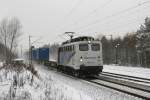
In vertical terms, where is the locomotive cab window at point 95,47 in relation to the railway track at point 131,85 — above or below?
above

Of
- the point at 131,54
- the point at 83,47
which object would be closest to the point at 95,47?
the point at 83,47

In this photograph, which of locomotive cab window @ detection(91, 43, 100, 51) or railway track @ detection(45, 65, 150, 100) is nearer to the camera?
railway track @ detection(45, 65, 150, 100)

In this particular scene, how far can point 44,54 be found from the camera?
47.5 m

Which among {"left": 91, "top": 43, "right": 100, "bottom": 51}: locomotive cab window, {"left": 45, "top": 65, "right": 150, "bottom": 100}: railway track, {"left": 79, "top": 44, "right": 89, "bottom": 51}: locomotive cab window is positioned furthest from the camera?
{"left": 91, "top": 43, "right": 100, "bottom": 51}: locomotive cab window

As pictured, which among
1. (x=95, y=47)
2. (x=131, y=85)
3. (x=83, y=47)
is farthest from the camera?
(x=95, y=47)

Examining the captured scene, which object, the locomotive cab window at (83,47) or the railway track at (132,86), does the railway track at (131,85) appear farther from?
the locomotive cab window at (83,47)

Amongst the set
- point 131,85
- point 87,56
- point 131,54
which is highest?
point 131,54

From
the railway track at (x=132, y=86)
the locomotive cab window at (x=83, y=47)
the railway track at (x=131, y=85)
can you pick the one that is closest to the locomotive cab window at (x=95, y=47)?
the locomotive cab window at (x=83, y=47)

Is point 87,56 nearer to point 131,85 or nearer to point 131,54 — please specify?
point 131,85

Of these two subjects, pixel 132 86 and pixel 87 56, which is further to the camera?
pixel 87 56

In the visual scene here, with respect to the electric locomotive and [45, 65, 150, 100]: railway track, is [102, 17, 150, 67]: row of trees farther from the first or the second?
[45, 65, 150, 100]: railway track

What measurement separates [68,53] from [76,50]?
9.59 ft

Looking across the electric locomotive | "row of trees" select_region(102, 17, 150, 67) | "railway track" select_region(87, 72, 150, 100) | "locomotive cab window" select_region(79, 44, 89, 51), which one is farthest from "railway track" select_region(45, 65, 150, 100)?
"row of trees" select_region(102, 17, 150, 67)

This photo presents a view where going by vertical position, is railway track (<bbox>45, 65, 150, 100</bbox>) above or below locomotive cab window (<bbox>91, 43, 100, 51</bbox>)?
below
